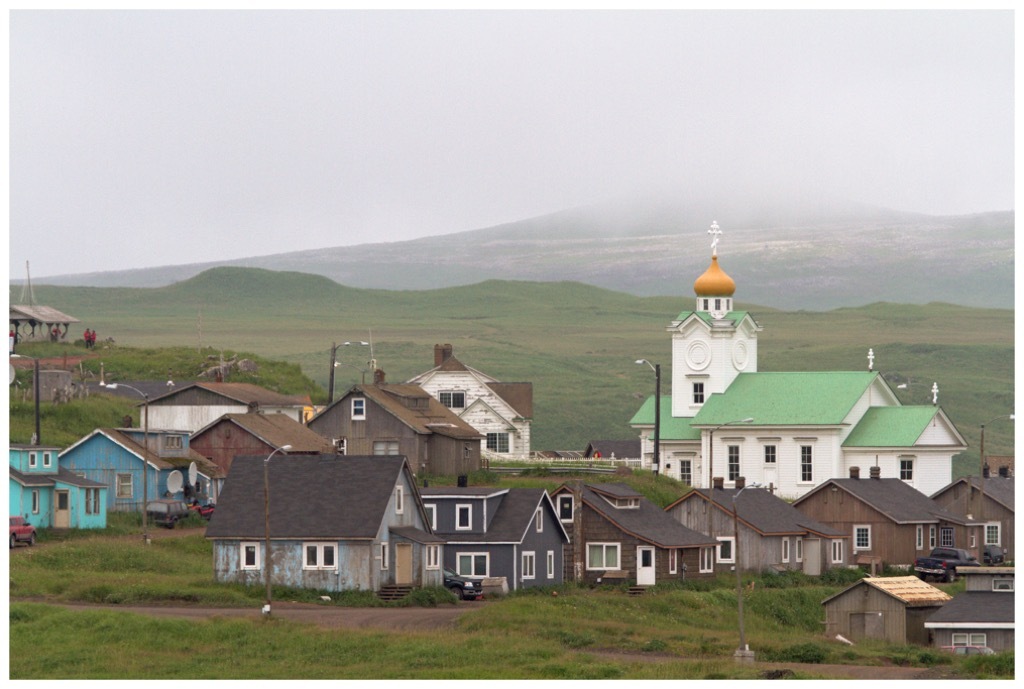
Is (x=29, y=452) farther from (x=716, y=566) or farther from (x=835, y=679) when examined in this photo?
(x=835, y=679)

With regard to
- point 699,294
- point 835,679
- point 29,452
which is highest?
point 699,294

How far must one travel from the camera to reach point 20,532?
70062 millimetres

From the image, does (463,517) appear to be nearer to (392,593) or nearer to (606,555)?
(392,593)

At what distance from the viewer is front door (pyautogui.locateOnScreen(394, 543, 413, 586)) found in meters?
65.1

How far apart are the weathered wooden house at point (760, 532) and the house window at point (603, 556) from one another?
17.4ft

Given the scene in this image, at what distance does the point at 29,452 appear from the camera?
74875 millimetres

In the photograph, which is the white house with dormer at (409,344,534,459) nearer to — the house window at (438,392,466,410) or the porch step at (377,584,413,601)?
the house window at (438,392,466,410)

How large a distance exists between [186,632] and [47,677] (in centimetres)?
497

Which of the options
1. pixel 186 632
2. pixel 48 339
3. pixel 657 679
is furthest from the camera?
pixel 48 339

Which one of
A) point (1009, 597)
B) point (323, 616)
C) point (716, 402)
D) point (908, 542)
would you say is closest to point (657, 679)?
point (323, 616)

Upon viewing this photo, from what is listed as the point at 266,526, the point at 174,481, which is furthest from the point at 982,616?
the point at 174,481

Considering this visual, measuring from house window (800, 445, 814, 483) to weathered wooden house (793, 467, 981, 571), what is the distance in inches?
596

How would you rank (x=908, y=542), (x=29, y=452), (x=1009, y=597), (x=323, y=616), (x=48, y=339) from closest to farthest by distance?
(x=323, y=616) → (x=1009, y=597) → (x=29, y=452) → (x=908, y=542) → (x=48, y=339)

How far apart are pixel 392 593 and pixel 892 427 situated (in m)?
48.5
